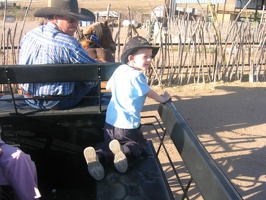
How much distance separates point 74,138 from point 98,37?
3115 millimetres

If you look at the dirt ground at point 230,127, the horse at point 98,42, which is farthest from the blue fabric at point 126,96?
the horse at point 98,42

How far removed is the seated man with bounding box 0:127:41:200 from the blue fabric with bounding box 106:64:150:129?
73 cm

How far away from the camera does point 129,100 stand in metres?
2.36

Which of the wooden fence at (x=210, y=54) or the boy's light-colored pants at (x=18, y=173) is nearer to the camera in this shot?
the boy's light-colored pants at (x=18, y=173)

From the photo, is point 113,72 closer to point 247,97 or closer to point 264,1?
point 247,97

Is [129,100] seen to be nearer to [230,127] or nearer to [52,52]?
[52,52]

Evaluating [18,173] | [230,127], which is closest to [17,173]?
[18,173]

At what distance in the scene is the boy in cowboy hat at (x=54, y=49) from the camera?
268cm

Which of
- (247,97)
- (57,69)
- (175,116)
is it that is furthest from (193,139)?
(247,97)

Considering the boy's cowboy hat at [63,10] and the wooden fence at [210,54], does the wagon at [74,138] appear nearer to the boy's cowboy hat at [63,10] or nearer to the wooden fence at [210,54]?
the boy's cowboy hat at [63,10]

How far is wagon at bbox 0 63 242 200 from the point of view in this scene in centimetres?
204

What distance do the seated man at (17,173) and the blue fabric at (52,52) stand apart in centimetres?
82

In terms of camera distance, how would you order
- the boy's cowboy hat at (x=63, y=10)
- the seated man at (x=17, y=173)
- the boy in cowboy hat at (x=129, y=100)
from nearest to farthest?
the seated man at (x=17, y=173), the boy in cowboy hat at (x=129, y=100), the boy's cowboy hat at (x=63, y=10)

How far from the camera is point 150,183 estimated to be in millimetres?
2055
